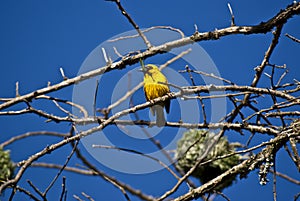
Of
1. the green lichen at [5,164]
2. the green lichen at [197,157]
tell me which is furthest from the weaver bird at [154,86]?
the green lichen at [5,164]

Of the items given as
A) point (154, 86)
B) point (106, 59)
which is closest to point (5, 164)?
point (154, 86)

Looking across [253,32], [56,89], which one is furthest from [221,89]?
[56,89]

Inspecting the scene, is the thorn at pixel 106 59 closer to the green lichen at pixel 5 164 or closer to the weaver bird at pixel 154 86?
the weaver bird at pixel 154 86

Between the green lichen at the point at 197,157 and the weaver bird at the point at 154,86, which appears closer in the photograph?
the weaver bird at the point at 154,86

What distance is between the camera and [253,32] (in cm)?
212

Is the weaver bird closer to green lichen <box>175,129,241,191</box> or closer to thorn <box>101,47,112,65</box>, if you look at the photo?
green lichen <box>175,129,241,191</box>

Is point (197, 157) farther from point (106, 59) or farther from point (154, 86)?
point (106, 59)

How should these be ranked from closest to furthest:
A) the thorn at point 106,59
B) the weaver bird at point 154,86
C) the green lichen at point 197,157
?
the thorn at point 106,59 → the weaver bird at point 154,86 → the green lichen at point 197,157

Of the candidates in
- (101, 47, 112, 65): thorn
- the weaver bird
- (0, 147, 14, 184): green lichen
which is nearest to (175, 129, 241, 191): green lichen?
the weaver bird

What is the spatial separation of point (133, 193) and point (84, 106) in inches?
40.8

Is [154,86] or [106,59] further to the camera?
[154,86]

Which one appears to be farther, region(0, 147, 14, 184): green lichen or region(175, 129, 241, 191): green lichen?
region(175, 129, 241, 191): green lichen

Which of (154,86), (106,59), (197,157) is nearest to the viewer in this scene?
(106,59)

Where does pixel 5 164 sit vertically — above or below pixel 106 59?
above
